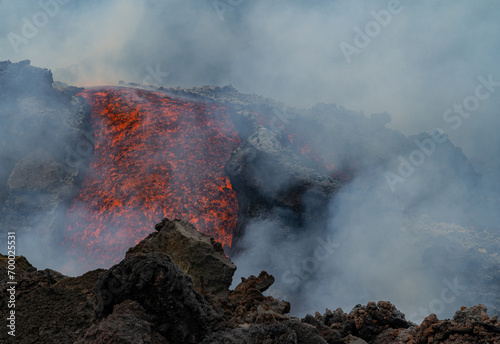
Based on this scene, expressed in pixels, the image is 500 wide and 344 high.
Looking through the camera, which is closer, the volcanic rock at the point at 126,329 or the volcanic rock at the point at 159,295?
the volcanic rock at the point at 126,329

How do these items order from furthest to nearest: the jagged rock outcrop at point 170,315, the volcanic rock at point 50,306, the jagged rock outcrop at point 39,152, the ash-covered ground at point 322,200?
1. the jagged rock outcrop at point 39,152
2. the ash-covered ground at point 322,200
3. the volcanic rock at point 50,306
4. the jagged rock outcrop at point 170,315

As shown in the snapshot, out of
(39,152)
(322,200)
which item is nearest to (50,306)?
(322,200)

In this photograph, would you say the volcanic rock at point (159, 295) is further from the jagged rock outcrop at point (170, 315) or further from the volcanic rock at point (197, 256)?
the volcanic rock at point (197, 256)

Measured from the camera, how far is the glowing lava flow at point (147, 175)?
17.6m

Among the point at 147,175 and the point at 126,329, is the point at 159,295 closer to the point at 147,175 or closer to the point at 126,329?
the point at 126,329

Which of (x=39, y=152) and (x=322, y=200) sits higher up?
(x=39, y=152)

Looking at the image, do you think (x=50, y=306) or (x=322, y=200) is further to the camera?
(x=322, y=200)

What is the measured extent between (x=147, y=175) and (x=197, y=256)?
12576mm

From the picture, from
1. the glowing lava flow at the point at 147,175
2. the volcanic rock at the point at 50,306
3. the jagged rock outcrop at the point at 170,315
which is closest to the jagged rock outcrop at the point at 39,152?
the glowing lava flow at the point at 147,175

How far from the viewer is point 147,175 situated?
19.0 metres

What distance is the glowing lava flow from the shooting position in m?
17.6

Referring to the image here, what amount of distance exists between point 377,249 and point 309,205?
3363 millimetres

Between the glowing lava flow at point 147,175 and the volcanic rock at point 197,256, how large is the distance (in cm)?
970

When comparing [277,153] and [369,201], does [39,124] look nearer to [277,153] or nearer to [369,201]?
[277,153]
